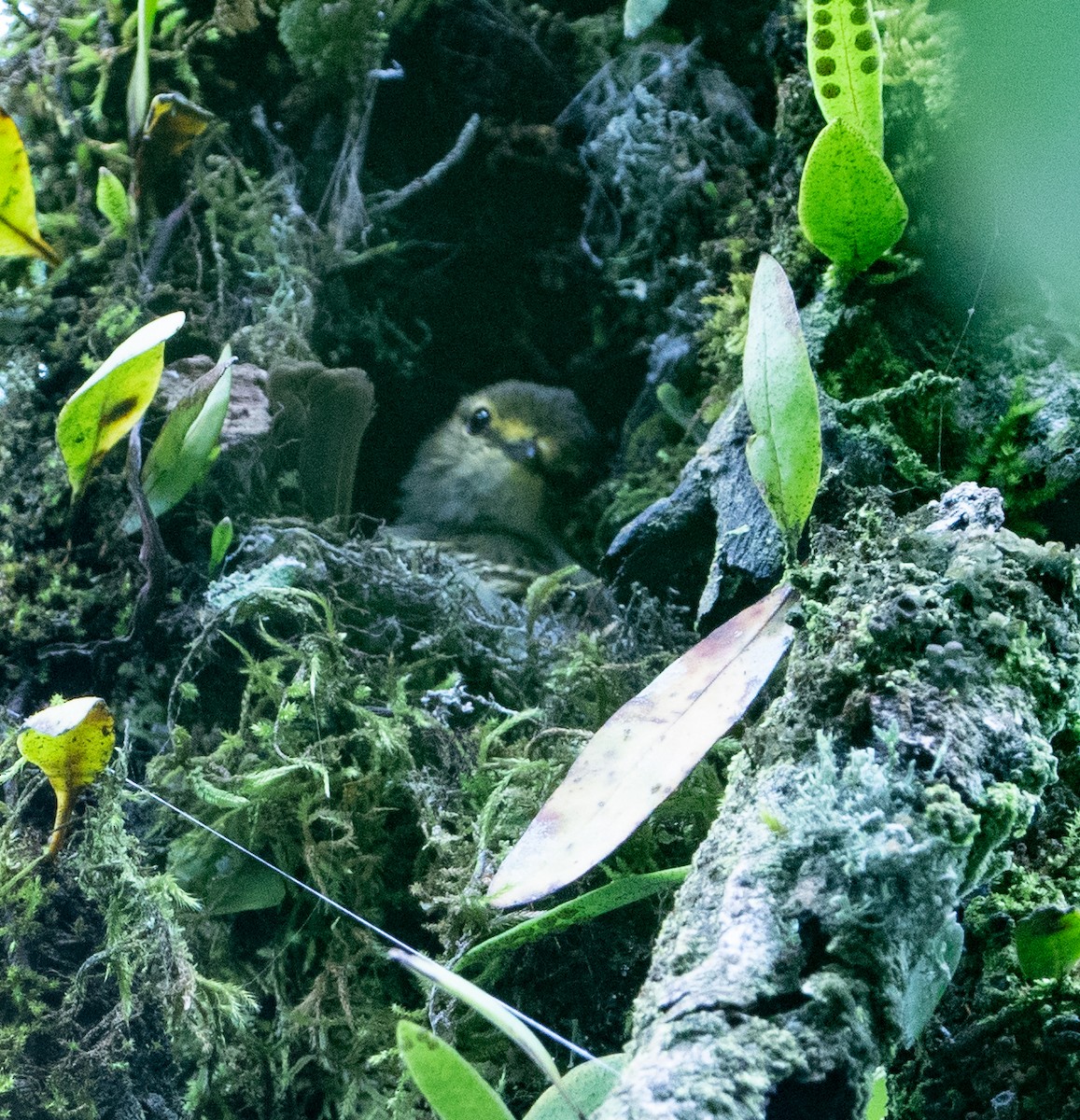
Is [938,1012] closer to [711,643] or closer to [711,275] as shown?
[711,643]

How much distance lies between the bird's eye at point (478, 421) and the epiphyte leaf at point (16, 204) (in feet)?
2.89

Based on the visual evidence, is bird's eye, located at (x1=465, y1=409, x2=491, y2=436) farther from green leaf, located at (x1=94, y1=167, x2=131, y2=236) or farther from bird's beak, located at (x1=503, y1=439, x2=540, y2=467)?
green leaf, located at (x1=94, y1=167, x2=131, y2=236)

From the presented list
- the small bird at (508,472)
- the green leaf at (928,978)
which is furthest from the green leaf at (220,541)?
the green leaf at (928,978)

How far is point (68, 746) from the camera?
1295 millimetres

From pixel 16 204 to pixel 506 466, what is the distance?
105 cm

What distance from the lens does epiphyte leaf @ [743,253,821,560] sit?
3.81ft

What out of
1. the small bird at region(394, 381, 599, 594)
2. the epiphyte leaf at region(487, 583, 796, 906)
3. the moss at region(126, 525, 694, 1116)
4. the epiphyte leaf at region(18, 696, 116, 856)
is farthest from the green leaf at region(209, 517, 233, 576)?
the epiphyte leaf at region(487, 583, 796, 906)

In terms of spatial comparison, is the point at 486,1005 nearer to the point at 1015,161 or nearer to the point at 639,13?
the point at 1015,161

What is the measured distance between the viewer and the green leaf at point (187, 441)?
1518 millimetres

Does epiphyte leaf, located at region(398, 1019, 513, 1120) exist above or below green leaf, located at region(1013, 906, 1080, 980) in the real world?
below

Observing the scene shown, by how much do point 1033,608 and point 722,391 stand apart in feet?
2.60

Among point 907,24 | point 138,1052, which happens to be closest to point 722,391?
point 907,24

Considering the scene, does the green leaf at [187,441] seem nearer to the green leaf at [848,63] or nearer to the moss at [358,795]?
the moss at [358,795]

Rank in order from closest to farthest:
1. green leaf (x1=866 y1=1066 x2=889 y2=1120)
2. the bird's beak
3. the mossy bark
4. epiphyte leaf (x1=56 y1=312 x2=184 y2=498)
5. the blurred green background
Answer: the mossy bark < green leaf (x1=866 y1=1066 x2=889 y2=1120) < the blurred green background < epiphyte leaf (x1=56 y1=312 x2=184 y2=498) < the bird's beak
